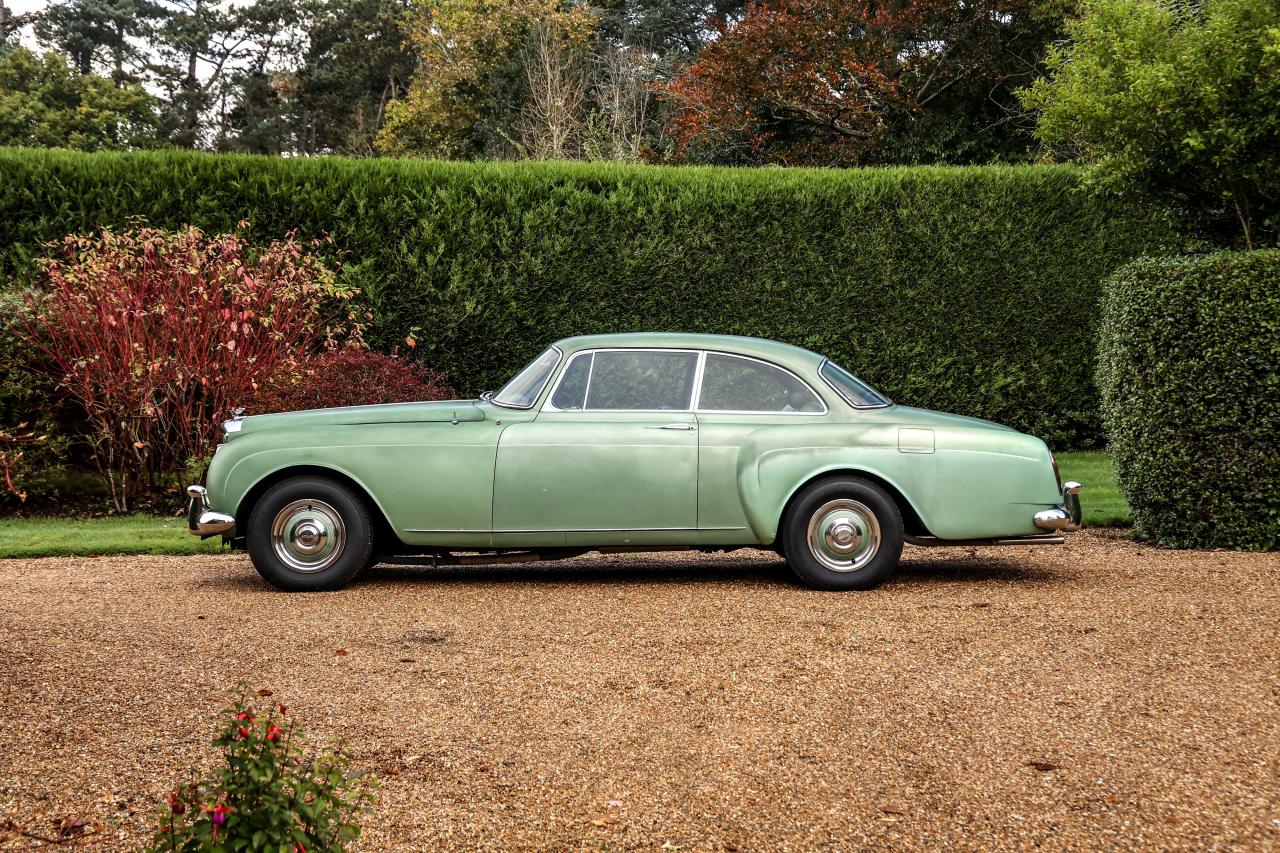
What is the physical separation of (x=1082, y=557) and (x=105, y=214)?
30.6ft

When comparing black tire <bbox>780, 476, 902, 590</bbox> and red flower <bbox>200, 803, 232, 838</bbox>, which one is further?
black tire <bbox>780, 476, 902, 590</bbox>

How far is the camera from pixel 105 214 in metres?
11.4

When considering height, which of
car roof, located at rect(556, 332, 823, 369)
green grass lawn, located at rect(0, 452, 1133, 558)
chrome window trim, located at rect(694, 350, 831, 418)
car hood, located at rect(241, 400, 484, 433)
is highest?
car roof, located at rect(556, 332, 823, 369)

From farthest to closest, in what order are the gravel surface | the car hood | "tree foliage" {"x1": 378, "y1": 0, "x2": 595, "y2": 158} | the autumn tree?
1. "tree foliage" {"x1": 378, "y1": 0, "x2": 595, "y2": 158}
2. the autumn tree
3. the car hood
4. the gravel surface

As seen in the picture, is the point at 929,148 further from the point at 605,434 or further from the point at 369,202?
the point at 605,434

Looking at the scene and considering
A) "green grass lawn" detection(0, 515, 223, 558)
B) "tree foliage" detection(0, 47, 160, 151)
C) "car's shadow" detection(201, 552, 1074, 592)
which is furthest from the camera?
"tree foliage" detection(0, 47, 160, 151)

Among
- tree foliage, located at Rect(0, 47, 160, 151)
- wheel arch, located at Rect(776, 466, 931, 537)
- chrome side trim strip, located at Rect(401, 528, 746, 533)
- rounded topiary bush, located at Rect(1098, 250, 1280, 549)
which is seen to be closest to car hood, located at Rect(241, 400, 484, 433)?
chrome side trim strip, located at Rect(401, 528, 746, 533)

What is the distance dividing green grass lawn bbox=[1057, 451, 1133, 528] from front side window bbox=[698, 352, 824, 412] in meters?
3.24

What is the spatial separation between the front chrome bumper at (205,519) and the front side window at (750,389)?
9.11 ft

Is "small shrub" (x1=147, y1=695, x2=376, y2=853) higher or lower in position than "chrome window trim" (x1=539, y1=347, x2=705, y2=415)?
lower

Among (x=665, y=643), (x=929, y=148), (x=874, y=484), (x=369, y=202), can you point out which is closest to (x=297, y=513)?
(x=665, y=643)

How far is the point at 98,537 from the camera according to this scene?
901 cm

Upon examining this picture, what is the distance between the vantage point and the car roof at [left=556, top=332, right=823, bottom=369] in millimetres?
7074

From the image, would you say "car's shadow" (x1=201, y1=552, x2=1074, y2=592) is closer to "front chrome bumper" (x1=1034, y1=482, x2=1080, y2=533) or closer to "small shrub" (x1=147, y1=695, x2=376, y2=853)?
"front chrome bumper" (x1=1034, y1=482, x2=1080, y2=533)
